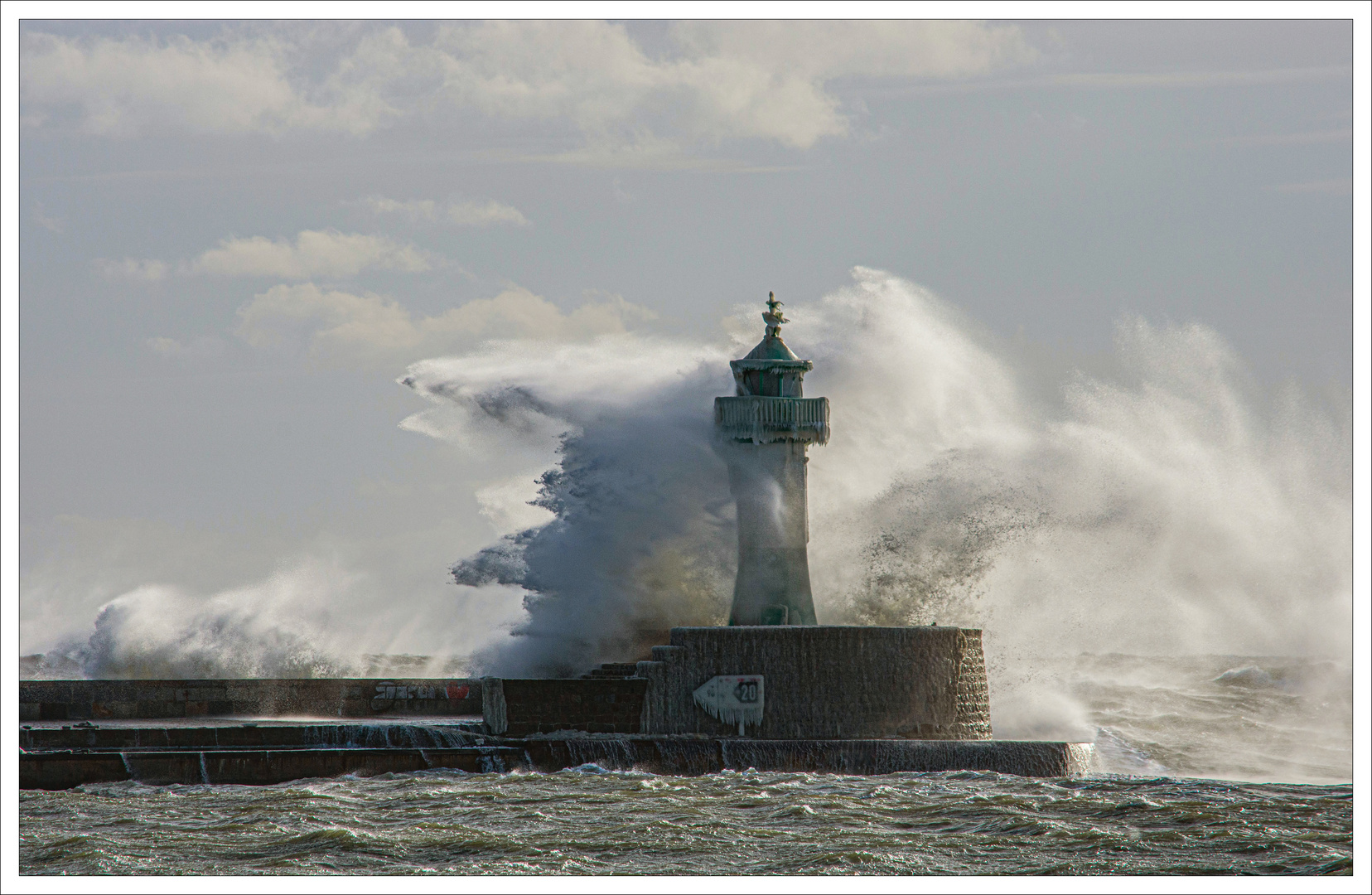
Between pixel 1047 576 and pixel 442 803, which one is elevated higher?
pixel 1047 576

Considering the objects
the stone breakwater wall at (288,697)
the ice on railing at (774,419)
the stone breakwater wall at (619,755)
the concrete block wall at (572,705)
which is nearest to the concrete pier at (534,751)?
the stone breakwater wall at (619,755)

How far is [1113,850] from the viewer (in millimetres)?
12930

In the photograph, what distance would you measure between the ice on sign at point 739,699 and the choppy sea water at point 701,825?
69cm

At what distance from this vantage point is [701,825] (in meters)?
13.7

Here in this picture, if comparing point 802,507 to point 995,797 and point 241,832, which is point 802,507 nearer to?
point 995,797

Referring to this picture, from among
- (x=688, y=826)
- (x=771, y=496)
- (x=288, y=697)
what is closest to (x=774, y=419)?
(x=771, y=496)

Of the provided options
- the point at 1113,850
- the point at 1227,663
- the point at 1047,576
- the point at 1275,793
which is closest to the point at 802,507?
the point at 1047,576

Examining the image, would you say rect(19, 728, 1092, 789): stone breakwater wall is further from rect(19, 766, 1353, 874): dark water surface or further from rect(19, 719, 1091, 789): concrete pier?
rect(19, 766, 1353, 874): dark water surface

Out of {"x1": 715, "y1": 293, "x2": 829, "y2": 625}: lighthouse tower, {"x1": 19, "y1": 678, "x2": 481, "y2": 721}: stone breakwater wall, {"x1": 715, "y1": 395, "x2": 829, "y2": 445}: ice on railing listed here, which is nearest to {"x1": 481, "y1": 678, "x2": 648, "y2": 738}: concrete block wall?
{"x1": 715, "y1": 293, "x2": 829, "y2": 625}: lighthouse tower

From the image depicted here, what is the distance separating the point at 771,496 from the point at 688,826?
6.27m

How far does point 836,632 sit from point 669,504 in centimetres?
354

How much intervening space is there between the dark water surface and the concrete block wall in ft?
3.80

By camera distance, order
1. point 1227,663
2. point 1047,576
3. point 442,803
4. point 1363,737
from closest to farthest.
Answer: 1. point 1363,737
2. point 442,803
3. point 1047,576
4. point 1227,663

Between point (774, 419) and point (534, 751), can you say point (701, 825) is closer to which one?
point (534, 751)
